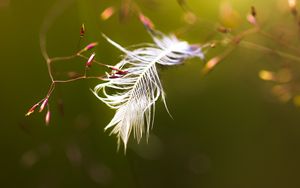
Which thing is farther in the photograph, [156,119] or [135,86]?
[156,119]

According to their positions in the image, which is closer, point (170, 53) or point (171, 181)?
point (170, 53)

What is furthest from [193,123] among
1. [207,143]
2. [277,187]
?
[277,187]

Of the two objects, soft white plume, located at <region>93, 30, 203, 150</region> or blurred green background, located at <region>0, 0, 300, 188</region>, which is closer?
soft white plume, located at <region>93, 30, 203, 150</region>

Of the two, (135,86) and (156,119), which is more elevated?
(135,86)

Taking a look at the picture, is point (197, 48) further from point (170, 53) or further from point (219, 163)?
point (219, 163)

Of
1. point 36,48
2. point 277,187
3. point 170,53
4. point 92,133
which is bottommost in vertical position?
point 277,187

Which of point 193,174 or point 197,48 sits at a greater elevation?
point 197,48

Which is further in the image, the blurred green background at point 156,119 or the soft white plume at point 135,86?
the blurred green background at point 156,119
